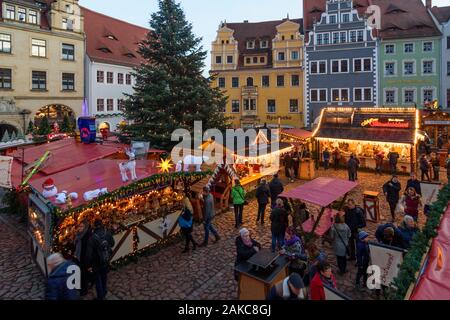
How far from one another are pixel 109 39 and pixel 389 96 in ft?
110

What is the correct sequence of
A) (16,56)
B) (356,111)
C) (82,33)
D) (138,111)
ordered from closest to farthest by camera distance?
1. (138,111)
2. (356,111)
3. (16,56)
4. (82,33)

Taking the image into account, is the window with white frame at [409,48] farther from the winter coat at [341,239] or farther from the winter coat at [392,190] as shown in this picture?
the winter coat at [341,239]

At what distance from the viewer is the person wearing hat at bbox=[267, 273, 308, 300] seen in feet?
17.5

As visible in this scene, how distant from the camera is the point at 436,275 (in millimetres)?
5191

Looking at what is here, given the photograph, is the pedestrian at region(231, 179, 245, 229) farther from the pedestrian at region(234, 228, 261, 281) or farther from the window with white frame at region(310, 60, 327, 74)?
the window with white frame at region(310, 60, 327, 74)

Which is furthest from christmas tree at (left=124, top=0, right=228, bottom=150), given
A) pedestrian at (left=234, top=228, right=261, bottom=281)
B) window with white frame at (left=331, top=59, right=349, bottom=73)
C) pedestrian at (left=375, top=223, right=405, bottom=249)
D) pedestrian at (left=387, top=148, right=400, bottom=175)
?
window with white frame at (left=331, top=59, right=349, bottom=73)

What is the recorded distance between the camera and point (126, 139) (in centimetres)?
1953

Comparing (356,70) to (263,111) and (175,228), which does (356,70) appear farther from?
(175,228)

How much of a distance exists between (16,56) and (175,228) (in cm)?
2921

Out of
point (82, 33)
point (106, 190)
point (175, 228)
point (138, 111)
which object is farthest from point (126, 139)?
point (82, 33)

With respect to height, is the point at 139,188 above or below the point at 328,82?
below

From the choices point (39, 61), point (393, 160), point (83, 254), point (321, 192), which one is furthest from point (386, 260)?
point (39, 61)

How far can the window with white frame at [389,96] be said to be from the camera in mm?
37875

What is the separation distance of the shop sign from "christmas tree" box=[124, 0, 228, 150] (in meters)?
10.9
